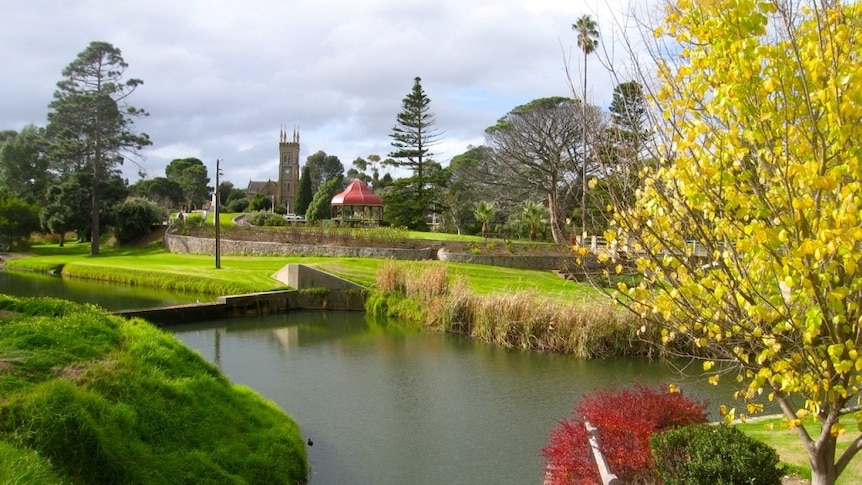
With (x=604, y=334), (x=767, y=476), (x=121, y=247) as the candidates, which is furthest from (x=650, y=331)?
(x=121, y=247)

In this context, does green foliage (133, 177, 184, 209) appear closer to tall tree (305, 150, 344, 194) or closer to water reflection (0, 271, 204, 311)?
tall tree (305, 150, 344, 194)

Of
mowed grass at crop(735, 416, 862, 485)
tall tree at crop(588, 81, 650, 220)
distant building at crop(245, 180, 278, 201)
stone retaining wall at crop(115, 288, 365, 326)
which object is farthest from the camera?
distant building at crop(245, 180, 278, 201)

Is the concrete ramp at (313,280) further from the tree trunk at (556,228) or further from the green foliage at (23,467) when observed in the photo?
the green foliage at (23,467)

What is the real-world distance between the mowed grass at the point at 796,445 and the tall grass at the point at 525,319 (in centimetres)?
558

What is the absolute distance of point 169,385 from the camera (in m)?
7.76

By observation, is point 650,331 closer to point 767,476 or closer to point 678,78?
point 767,476

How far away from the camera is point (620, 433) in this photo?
6293mm

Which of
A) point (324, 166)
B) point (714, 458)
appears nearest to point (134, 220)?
point (714, 458)

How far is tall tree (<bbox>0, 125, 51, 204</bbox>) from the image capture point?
5312cm

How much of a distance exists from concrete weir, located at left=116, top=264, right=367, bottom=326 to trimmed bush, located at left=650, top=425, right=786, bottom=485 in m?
18.0

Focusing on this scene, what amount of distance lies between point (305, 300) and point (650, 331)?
12.8m

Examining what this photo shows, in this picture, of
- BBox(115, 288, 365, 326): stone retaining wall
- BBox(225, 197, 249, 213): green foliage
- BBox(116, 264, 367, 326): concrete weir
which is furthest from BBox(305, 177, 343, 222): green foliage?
BBox(115, 288, 365, 326): stone retaining wall

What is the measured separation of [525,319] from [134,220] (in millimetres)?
35762

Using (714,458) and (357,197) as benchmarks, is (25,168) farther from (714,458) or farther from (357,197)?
(714,458)
